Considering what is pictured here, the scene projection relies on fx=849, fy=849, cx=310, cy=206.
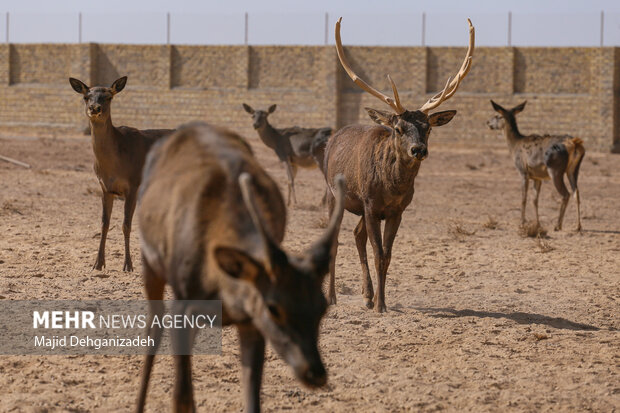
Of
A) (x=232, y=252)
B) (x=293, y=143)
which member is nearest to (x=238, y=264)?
(x=232, y=252)

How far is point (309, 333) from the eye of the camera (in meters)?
3.73

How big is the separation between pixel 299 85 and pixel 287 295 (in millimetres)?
34058

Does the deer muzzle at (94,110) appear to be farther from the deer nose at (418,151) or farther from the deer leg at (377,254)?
the deer nose at (418,151)

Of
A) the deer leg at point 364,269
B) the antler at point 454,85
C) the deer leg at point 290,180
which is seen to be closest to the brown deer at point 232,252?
the deer leg at point 364,269

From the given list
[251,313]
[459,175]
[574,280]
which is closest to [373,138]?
[574,280]

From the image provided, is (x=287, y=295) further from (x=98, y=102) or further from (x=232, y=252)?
(x=98, y=102)

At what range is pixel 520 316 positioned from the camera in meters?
8.66

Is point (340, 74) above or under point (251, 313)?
above

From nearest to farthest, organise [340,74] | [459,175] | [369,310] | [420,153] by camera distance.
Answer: [420,153], [369,310], [459,175], [340,74]

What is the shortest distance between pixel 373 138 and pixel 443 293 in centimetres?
196

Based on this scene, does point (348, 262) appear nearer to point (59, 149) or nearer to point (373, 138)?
point (373, 138)

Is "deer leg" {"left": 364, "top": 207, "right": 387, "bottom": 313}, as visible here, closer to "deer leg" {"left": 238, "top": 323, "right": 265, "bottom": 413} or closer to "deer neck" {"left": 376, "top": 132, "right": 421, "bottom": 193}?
"deer neck" {"left": 376, "top": 132, "right": 421, "bottom": 193}

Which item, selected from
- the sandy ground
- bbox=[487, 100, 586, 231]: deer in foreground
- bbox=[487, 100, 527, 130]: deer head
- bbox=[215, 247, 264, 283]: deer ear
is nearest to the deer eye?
bbox=[215, 247, 264, 283]: deer ear

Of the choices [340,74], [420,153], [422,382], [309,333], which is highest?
[340,74]
